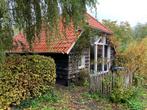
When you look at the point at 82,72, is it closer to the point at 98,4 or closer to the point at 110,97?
the point at 110,97

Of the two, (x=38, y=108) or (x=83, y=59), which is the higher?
(x=83, y=59)

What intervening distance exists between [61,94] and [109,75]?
8.53 feet

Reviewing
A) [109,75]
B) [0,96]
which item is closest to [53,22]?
[0,96]

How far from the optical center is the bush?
32.4 ft

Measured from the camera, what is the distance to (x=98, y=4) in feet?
34.8

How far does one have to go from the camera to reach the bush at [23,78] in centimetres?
988

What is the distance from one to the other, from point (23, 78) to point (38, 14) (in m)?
2.38

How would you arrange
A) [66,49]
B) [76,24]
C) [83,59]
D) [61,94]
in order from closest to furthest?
[76,24], [61,94], [66,49], [83,59]

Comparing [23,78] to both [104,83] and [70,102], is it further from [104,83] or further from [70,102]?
[104,83]

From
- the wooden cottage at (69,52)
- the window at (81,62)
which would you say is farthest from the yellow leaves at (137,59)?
the window at (81,62)

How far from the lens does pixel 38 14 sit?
10.4 m

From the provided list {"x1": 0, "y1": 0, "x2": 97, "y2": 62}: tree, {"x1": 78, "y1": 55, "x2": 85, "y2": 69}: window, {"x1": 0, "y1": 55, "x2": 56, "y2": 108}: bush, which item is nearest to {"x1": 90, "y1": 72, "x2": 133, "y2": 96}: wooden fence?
{"x1": 0, "y1": 55, "x2": 56, "y2": 108}: bush

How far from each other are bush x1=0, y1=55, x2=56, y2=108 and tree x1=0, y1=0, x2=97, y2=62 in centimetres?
88

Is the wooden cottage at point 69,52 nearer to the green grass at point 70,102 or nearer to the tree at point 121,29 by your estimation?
the green grass at point 70,102
